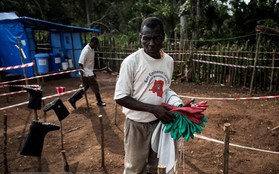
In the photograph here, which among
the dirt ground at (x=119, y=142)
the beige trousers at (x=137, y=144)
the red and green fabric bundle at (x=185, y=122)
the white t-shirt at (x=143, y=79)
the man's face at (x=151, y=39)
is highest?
the man's face at (x=151, y=39)

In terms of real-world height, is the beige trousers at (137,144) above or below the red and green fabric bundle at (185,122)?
below

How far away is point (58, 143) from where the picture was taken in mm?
4438

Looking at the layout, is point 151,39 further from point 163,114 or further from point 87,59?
point 87,59

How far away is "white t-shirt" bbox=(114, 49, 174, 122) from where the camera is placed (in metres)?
1.90

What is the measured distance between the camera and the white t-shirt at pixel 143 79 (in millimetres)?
1902

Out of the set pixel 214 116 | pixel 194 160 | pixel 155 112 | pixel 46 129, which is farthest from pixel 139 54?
pixel 214 116

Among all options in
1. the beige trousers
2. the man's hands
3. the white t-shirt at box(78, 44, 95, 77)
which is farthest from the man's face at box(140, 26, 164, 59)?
the white t-shirt at box(78, 44, 95, 77)

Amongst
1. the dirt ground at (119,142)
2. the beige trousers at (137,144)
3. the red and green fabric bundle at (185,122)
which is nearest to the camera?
the red and green fabric bundle at (185,122)

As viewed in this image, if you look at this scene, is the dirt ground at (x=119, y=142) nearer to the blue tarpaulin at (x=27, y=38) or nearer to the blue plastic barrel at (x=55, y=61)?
the blue tarpaulin at (x=27, y=38)

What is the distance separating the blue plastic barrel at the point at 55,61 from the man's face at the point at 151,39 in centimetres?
1002

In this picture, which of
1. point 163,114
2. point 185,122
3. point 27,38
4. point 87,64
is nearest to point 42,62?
point 27,38

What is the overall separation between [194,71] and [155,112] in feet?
24.9

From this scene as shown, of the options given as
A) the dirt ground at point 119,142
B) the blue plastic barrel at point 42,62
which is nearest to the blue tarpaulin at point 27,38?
the blue plastic barrel at point 42,62

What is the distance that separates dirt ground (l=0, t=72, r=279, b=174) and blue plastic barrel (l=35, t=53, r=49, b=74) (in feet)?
11.0
